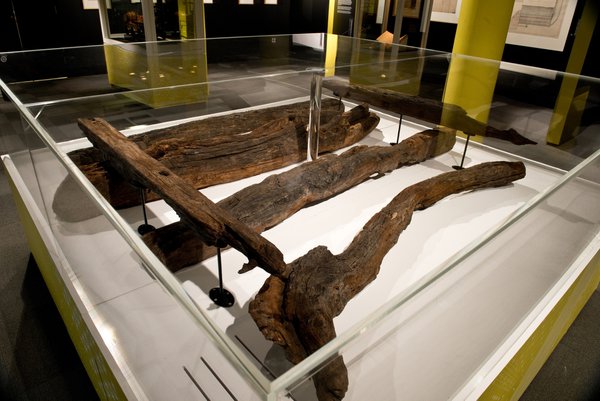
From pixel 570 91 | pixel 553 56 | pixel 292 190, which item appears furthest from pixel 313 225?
pixel 553 56

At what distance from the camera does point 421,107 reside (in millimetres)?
3619

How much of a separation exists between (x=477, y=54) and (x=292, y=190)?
7.79 feet

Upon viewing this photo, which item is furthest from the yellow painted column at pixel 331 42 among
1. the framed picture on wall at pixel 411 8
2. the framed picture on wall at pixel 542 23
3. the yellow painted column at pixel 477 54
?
the framed picture on wall at pixel 542 23

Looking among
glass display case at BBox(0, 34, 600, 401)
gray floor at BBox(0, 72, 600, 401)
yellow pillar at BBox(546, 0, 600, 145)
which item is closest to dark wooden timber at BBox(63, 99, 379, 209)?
glass display case at BBox(0, 34, 600, 401)

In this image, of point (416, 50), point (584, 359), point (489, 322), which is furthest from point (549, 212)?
point (416, 50)

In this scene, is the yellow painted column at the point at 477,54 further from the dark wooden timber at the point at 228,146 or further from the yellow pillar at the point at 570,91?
the dark wooden timber at the point at 228,146

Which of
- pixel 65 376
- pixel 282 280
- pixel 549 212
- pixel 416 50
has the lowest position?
pixel 65 376

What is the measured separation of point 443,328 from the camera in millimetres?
1425

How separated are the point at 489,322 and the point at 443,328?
34cm

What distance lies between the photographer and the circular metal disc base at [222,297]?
194 centimetres

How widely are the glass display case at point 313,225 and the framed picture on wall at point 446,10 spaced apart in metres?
1.22

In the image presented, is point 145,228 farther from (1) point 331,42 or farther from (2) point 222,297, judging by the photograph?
(1) point 331,42

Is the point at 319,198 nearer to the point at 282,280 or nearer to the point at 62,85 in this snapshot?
the point at 282,280

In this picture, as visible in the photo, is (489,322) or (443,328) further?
(489,322)
